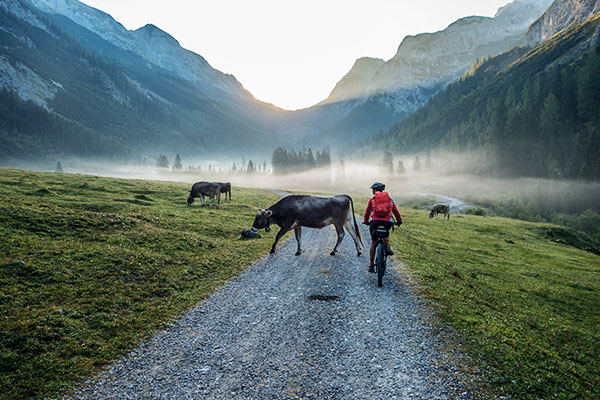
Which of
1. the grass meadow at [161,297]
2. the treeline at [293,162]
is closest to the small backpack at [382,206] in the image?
the grass meadow at [161,297]

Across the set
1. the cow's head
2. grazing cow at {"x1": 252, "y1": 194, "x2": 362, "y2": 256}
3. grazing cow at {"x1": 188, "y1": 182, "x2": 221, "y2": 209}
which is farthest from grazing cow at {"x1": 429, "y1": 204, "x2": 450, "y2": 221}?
the cow's head

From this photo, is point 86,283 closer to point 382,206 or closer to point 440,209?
point 382,206

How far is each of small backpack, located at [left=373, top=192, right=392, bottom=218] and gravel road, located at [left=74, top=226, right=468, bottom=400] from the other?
3130mm

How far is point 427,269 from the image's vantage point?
1525cm

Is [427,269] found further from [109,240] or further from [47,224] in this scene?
[47,224]

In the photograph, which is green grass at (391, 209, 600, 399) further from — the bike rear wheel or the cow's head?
the cow's head

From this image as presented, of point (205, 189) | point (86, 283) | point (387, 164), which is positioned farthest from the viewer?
point (387, 164)

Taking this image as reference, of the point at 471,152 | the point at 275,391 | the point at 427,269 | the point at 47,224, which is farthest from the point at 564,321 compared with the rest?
the point at 471,152

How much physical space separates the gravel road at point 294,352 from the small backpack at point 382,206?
313 centimetres

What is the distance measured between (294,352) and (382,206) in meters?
7.21

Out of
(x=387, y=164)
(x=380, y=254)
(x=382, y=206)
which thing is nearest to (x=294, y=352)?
(x=380, y=254)

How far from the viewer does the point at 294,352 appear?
7.08 meters

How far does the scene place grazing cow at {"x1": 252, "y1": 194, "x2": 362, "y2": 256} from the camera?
1691 cm

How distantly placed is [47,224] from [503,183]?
13460 cm
